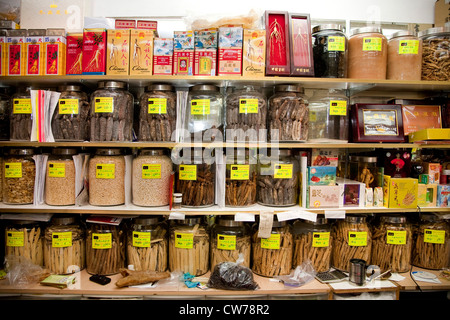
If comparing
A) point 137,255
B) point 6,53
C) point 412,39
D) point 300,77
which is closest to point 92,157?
point 137,255

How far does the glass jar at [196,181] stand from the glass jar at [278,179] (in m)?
0.40

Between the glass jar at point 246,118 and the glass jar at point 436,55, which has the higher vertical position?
the glass jar at point 436,55

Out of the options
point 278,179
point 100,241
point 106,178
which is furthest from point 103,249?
point 278,179

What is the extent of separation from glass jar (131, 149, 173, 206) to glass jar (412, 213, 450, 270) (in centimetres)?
197

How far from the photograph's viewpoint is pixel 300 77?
2.02 m

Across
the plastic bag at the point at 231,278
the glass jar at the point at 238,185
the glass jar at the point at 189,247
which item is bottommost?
the plastic bag at the point at 231,278

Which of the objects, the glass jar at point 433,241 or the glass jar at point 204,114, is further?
the glass jar at point 433,241

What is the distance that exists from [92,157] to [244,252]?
1.35 m

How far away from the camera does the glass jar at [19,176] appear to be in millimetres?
2041

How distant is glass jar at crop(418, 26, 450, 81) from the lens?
2.11 metres

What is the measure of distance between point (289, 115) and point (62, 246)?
186 cm

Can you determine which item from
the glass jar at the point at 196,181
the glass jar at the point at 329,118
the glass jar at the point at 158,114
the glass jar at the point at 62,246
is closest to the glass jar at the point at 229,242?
the glass jar at the point at 196,181

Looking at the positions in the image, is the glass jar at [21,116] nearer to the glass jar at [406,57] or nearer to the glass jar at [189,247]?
the glass jar at [189,247]

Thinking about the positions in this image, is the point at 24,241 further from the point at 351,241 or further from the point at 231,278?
the point at 351,241
